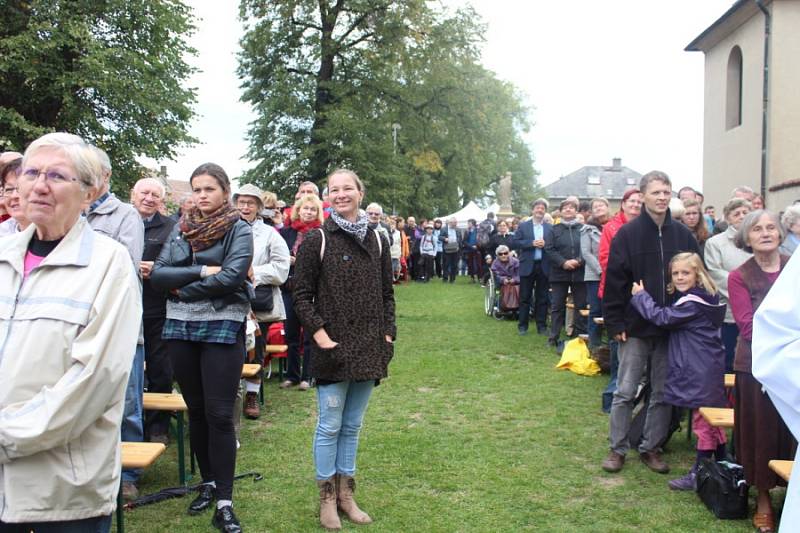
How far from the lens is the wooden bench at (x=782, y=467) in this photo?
3.83m

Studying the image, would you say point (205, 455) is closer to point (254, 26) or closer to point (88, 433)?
point (88, 433)

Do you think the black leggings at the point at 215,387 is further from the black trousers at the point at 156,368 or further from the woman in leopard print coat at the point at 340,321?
the black trousers at the point at 156,368

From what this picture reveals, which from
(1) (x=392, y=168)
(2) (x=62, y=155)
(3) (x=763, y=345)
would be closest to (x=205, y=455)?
(2) (x=62, y=155)

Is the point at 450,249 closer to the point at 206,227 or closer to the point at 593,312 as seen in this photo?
the point at 593,312

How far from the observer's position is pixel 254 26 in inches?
1098

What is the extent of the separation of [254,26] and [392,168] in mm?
7744

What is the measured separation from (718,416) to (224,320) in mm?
3320

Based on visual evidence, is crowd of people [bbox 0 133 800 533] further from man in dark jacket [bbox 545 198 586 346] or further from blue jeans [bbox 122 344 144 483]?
man in dark jacket [bbox 545 198 586 346]

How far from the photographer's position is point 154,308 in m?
5.46

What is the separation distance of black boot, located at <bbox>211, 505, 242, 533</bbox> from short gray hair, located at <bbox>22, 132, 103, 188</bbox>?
7.68 ft

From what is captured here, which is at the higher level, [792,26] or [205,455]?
[792,26]

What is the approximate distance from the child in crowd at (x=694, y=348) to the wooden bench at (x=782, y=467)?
94 cm

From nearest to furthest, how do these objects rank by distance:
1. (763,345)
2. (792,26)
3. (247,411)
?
(763,345), (247,411), (792,26)

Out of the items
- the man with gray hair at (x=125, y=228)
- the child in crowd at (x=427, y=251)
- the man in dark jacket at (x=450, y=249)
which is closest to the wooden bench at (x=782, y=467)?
the man with gray hair at (x=125, y=228)
